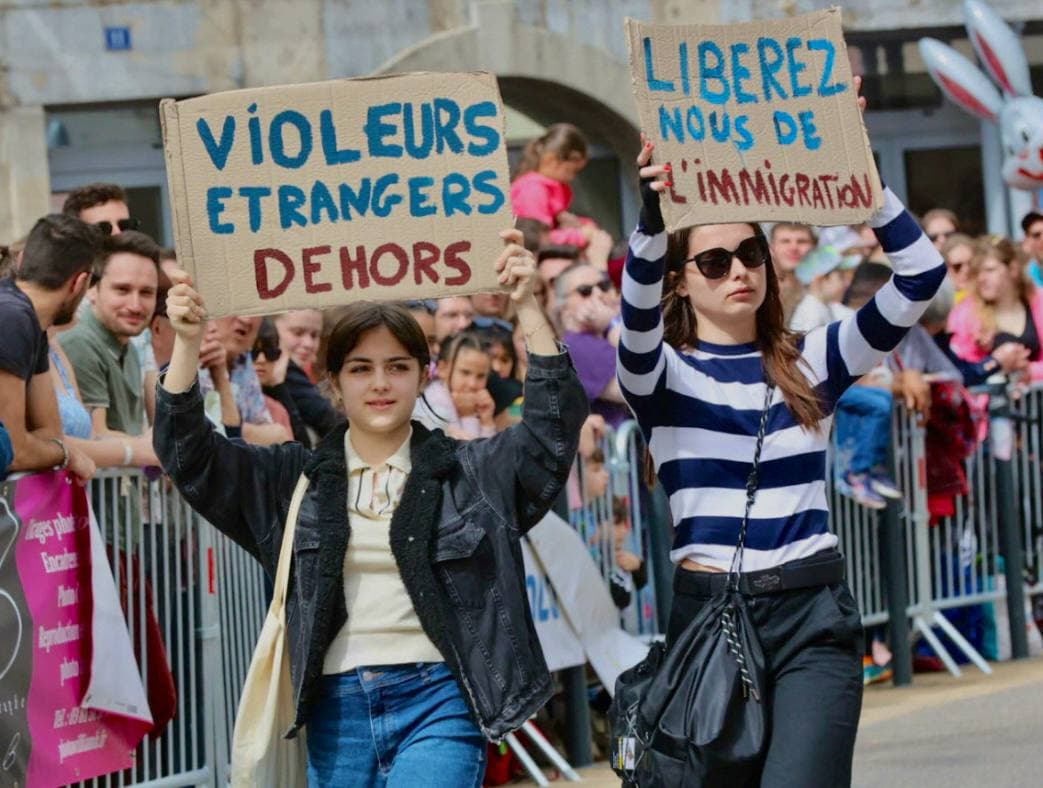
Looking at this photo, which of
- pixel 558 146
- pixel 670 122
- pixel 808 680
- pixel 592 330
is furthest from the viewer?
pixel 558 146

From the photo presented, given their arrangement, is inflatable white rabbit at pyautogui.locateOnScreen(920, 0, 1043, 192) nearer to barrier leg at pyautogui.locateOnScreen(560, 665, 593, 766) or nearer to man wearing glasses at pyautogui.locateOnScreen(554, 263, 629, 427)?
man wearing glasses at pyautogui.locateOnScreen(554, 263, 629, 427)

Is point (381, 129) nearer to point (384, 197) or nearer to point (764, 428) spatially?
point (384, 197)

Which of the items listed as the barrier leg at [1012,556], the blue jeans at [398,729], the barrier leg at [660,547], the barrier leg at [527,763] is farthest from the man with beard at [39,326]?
the barrier leg at [1012,556]

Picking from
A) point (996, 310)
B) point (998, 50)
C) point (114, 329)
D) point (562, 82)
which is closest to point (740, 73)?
point (114, 329)

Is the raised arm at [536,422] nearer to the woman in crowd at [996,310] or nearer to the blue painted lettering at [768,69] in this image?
the blue painted lettering at [768,69]

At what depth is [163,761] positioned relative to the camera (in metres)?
7.73

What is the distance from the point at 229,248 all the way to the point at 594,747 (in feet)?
15.3

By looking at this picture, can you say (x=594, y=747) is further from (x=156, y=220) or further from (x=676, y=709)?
(x=156, y=220)

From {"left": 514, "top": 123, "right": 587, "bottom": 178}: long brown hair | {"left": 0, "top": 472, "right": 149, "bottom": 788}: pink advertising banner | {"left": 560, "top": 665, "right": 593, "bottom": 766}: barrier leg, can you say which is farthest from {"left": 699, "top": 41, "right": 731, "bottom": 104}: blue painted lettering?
{"left": 514, "top": 123, "right": 587, "bottom": 178}: long brown hair

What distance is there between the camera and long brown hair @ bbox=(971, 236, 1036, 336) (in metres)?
12.6

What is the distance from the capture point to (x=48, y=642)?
6.97 metres

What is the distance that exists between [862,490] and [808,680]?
5528 mm

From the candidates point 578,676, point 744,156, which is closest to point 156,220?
point 578,676

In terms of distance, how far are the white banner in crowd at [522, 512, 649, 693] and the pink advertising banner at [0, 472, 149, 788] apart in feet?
7.02
